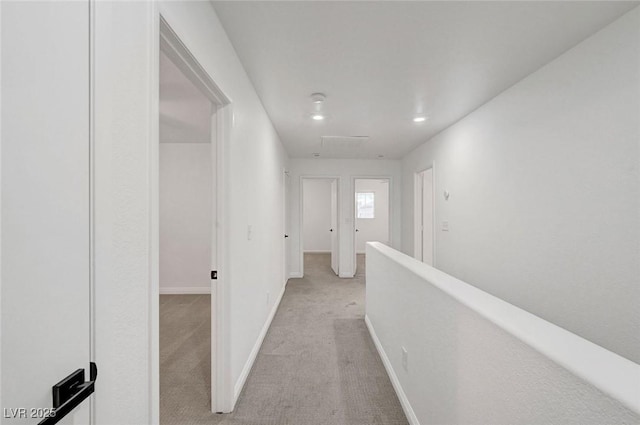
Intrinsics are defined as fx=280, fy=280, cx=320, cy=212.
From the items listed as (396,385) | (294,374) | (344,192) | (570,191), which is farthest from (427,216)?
(294,374)

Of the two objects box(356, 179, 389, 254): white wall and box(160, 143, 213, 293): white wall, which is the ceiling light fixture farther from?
box(356, 179, 389, 254): white wall

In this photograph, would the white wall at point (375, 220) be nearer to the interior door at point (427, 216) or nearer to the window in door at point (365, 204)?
the window in door at point (365, 204)

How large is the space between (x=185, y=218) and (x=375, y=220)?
5.96m

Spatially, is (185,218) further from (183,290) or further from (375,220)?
(375,220)

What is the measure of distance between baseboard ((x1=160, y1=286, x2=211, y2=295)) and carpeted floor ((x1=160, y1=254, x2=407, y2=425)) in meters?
0.66

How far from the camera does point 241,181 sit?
202cm

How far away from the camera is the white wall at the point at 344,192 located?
5469 millimetres
